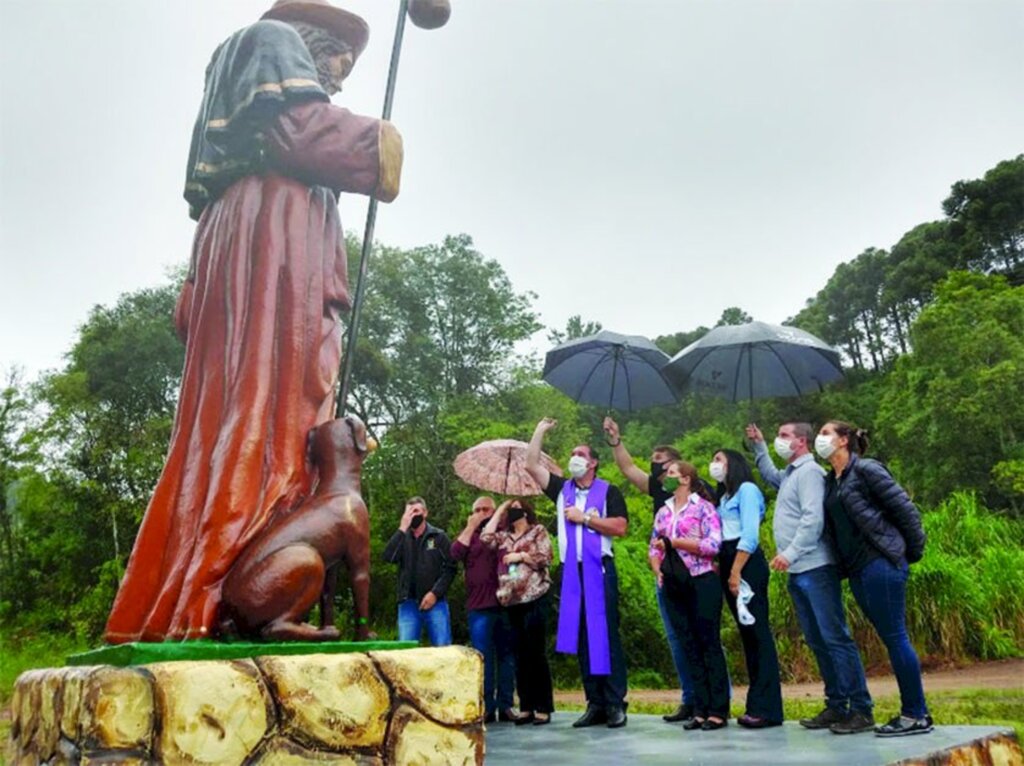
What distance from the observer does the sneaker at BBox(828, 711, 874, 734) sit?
4.48 m

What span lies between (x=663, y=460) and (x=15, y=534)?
68.3ft

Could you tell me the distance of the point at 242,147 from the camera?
333cm

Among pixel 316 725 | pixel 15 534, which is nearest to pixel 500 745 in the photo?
pixel 316 725

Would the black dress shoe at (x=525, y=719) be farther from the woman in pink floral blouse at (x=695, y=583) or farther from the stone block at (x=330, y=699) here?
the stone block at (x=330, y=699)

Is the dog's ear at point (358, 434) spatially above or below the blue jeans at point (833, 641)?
above

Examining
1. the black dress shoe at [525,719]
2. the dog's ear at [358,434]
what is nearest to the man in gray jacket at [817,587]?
the black dress shoe at [525,719]

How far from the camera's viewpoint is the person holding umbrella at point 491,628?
6121 mm

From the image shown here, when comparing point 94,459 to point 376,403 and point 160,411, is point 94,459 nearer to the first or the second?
point 160,411

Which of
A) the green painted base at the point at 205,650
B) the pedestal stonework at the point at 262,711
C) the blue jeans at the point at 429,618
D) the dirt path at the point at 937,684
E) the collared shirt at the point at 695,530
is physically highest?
the collared shirt at the point at 695,530

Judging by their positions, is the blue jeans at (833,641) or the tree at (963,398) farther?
the tree at (963,398)

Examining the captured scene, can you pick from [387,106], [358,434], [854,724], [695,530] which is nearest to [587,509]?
[695,530]

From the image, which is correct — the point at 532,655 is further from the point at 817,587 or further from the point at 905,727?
the point at 905,727

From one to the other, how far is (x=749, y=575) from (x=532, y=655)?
4.80 feet

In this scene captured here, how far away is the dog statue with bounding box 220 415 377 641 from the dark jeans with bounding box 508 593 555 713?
2845 mm
